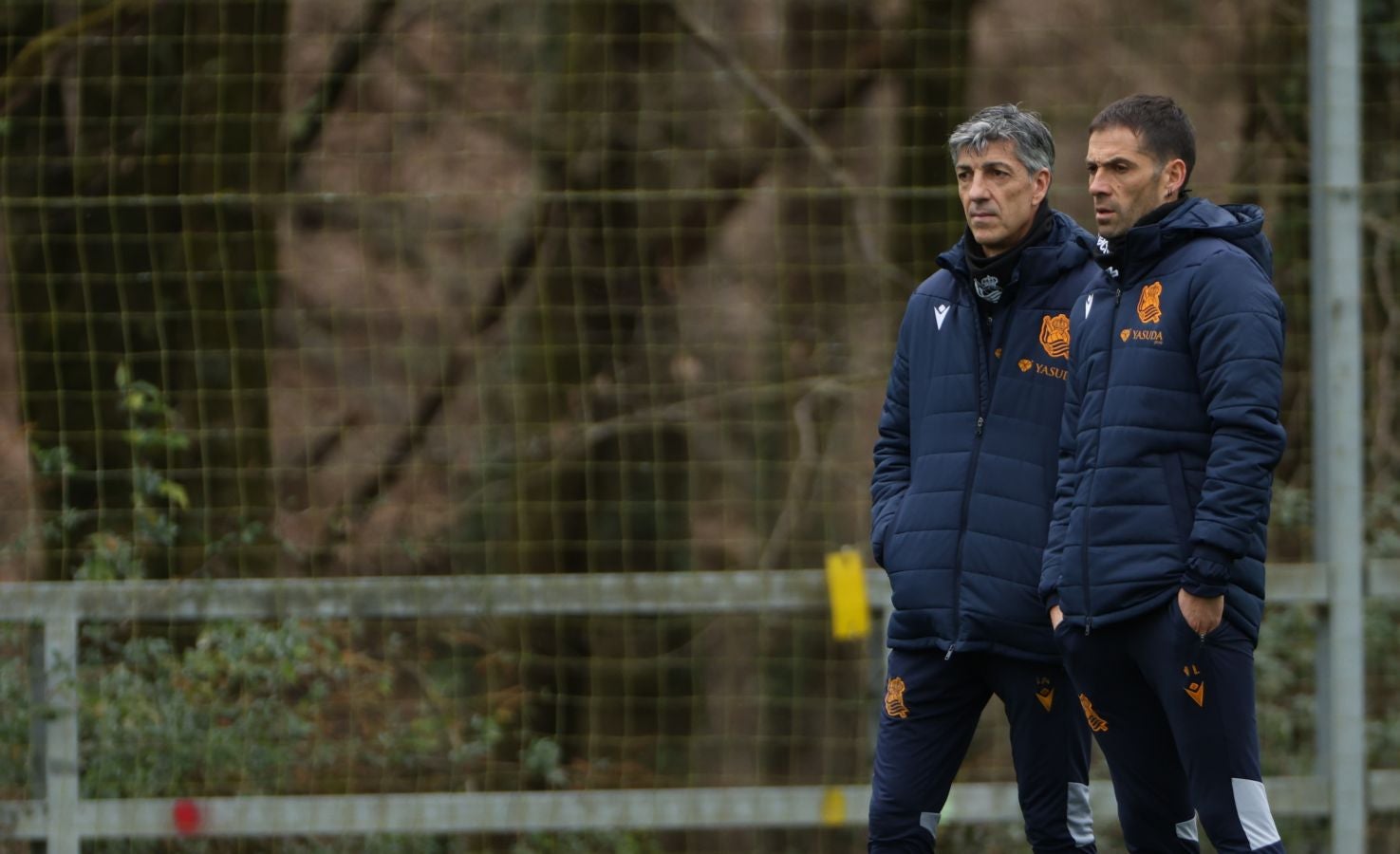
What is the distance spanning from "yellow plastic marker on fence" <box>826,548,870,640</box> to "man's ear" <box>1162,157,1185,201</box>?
88.1 inches

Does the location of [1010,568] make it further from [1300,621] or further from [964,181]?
[1300,621]

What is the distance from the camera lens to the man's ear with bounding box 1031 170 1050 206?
3971 millimetres

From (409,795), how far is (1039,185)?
114 inches

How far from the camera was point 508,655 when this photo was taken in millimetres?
7012

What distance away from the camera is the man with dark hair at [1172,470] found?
3.46 m

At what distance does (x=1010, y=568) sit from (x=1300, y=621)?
11.2ft

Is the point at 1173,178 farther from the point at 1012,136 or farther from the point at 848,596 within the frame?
the point at 848,596

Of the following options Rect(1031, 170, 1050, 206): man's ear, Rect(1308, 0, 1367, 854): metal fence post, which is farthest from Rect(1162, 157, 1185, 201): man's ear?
Rect(1308, 0, 1367, 854): metal fence post

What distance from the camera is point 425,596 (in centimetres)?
575

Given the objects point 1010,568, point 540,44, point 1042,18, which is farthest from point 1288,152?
point 1010,568

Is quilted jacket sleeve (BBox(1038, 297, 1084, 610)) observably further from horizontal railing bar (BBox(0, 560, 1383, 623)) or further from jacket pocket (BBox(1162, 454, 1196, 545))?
horizontal railing bar (BBox(0, 560, 1383, 623))

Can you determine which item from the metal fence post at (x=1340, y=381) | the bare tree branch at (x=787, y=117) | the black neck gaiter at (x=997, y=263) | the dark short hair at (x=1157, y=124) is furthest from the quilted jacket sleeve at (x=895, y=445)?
the bare tree branch at (x=787, y=117)

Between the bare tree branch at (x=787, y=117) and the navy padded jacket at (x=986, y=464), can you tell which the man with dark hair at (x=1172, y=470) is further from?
the bare tree branch at (x=787, y=117)

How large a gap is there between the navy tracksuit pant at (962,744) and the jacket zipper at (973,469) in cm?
11
